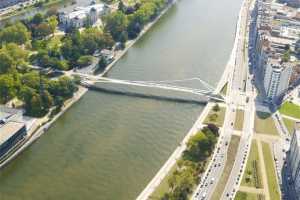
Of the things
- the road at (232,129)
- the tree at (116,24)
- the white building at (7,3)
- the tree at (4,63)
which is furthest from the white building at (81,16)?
the road at (232,129)

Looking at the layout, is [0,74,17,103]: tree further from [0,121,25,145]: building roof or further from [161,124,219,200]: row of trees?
[161,124,219,200]: row of trees

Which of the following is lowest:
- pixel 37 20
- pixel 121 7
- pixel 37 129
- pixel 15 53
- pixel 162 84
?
pixel 37 129

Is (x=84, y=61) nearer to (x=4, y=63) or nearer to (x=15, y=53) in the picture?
(x=15, y=53)

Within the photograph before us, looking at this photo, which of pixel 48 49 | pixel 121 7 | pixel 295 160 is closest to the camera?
pixel 295 160

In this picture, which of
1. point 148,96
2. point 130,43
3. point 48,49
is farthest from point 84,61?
point 130,43

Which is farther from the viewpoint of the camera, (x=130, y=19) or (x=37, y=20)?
(x=130, y=19)

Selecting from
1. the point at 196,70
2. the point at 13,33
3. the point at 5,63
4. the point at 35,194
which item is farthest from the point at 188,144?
the point at 13,33

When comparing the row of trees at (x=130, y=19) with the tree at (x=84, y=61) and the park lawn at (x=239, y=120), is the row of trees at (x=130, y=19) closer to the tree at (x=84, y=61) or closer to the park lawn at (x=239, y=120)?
the tree at (x=84, y=61)

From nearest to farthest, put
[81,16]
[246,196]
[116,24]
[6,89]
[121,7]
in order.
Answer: [246,196]
[6,89]
[116,24]
[81,16]
[121,7]
